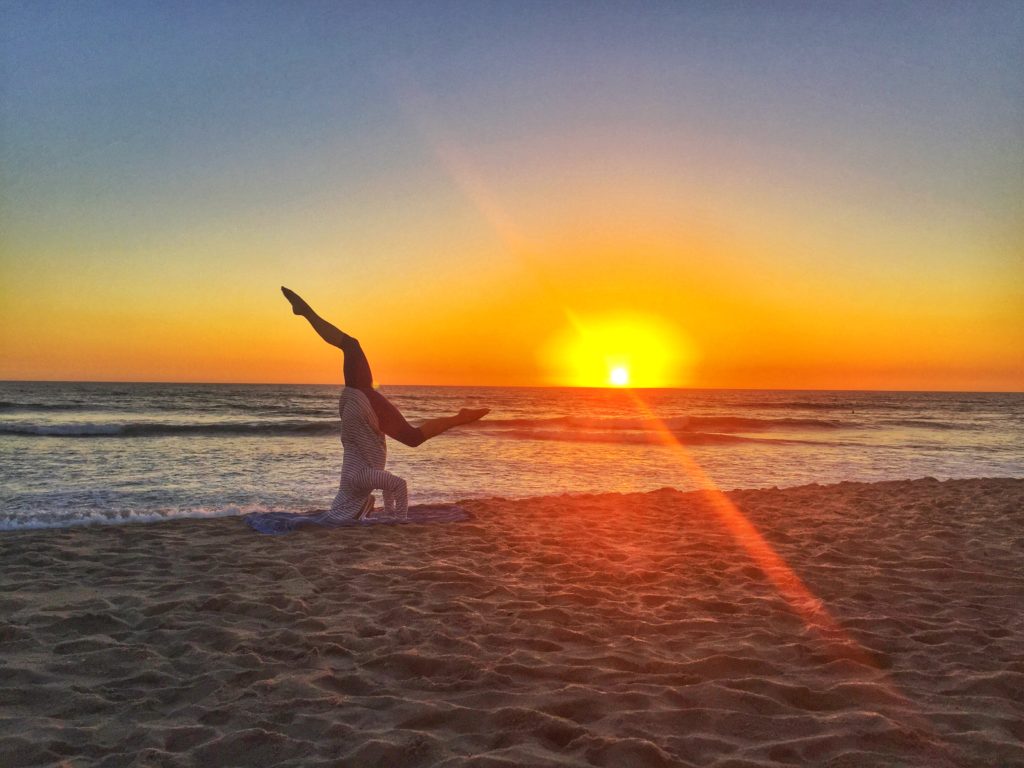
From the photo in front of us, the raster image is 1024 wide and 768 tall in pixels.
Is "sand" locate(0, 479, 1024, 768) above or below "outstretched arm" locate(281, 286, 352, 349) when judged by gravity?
below

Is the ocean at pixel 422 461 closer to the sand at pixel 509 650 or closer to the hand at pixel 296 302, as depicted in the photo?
the hand at pixel 296 302

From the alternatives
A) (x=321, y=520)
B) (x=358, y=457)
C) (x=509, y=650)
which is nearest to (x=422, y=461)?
(x=358, y=457)

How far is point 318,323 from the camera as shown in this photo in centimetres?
780

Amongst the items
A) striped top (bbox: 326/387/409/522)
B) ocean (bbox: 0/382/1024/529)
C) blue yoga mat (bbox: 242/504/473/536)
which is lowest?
ocean (bbox: 0/382/1024/529)

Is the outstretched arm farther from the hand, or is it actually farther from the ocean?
the ocean

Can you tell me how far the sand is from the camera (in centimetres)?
287

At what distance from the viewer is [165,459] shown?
1545cm

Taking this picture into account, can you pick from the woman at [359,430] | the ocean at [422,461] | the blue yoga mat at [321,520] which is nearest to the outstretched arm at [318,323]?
the woman at [359,430]

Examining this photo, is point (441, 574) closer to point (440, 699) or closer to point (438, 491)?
point (440, 699)

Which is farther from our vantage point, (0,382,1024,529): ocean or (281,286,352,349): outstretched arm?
(0,382,1024,529): ocean

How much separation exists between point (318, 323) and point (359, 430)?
1361mm

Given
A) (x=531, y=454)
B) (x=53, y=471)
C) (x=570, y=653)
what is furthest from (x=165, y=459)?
(x=570, y=653)

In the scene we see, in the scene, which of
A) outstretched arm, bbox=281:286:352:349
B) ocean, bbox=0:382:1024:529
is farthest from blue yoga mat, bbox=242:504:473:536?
outstretched arm, bbox=281:286:352:349

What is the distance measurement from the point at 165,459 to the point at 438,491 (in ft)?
25.3
